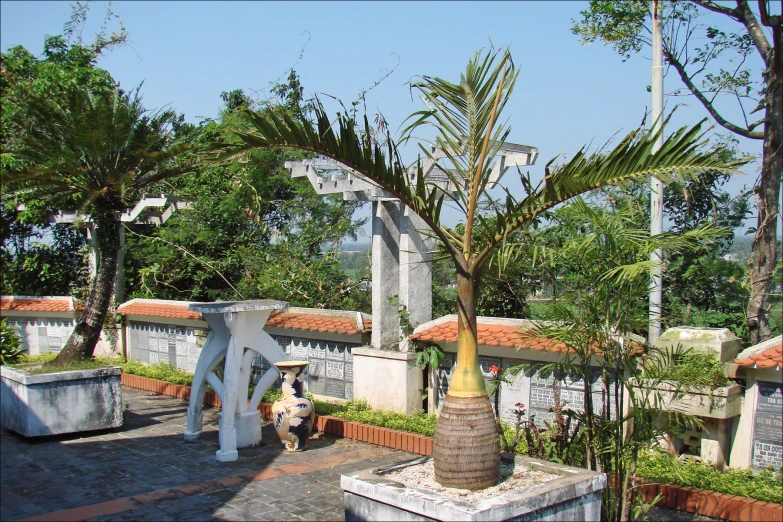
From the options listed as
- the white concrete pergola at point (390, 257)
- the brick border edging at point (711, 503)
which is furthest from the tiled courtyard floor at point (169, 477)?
the white concrete pergola at point (390, 257)

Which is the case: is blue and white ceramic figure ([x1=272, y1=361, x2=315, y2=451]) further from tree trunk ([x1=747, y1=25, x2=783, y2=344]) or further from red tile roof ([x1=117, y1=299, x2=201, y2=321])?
tree trunk ([x1=747, y1=25, x2=783, y2=344])

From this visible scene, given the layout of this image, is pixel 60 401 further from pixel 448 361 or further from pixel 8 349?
pixel 448 361

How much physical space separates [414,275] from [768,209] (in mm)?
4874

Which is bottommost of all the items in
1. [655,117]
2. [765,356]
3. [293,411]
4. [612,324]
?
[293,411]

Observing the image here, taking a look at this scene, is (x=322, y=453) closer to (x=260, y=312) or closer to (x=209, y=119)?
(x=260, y=312)

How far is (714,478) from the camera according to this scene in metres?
7.32

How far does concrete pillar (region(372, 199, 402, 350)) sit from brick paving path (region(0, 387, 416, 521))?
5.89 feet

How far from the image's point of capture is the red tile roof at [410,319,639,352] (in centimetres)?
898

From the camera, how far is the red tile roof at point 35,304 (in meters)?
17.2

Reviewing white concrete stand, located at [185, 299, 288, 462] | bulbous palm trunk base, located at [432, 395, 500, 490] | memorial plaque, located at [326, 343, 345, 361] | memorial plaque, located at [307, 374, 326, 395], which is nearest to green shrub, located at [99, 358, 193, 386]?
memorial plaque, located at [307, 374, 326, 395]

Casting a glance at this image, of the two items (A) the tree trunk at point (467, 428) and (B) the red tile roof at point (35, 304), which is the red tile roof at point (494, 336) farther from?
(B) the red tile roof at point (35, 304)

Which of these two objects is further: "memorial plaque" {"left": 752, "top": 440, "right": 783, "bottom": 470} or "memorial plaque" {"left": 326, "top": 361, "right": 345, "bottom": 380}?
"memorial plaque" {"left": 326, "top": 361, "right": 345, "bottom": 380}

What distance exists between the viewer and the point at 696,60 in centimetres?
1071

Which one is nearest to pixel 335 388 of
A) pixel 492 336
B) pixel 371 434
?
pixel 371 434
